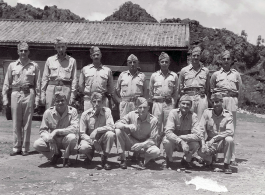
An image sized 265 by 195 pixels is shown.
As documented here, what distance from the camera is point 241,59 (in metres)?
20.7

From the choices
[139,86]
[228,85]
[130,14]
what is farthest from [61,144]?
[130,14]

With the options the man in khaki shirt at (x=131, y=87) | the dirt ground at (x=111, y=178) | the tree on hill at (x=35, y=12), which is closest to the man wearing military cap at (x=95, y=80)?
the man in khaki shirt at (x=131, y=87)

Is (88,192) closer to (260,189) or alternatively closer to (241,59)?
(260,189)

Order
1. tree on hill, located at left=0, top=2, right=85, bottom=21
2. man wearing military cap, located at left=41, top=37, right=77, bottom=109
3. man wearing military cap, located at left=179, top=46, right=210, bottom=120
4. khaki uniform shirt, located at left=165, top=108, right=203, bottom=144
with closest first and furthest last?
khaki uniform shirt, located at left=165, top=108, right=203, bottom=144 < man wearing military cap, located at left=179, top=46, right=210, bottom=120 < man wearing military cap, located at left=41, top=37, right=77, bottom=109 < tree on hill, located at left=0, top=2, right=85, bottom=21

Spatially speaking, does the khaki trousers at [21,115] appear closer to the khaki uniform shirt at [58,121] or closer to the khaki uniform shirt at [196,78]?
the khaki uniform shirt at [58,121]

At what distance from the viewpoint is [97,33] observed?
1438 cm

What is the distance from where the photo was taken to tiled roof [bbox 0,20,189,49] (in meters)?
12.9

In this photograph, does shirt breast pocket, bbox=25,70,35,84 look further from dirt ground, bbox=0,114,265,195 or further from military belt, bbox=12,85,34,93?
dirt ground, bbox=0,114,265,195

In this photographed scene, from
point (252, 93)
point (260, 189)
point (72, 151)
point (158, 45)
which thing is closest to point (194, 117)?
point (260, 189)

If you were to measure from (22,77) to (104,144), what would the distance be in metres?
1.88

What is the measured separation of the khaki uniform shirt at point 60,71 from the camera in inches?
229

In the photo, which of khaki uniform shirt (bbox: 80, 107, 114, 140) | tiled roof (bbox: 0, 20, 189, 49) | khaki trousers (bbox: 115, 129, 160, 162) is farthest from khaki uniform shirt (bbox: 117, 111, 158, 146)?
tiled roof (bbox: 0, 20, 189, 49)

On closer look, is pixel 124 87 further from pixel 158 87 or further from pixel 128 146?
pixel 128 146

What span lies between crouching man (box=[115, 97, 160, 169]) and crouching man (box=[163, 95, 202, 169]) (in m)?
0.20
